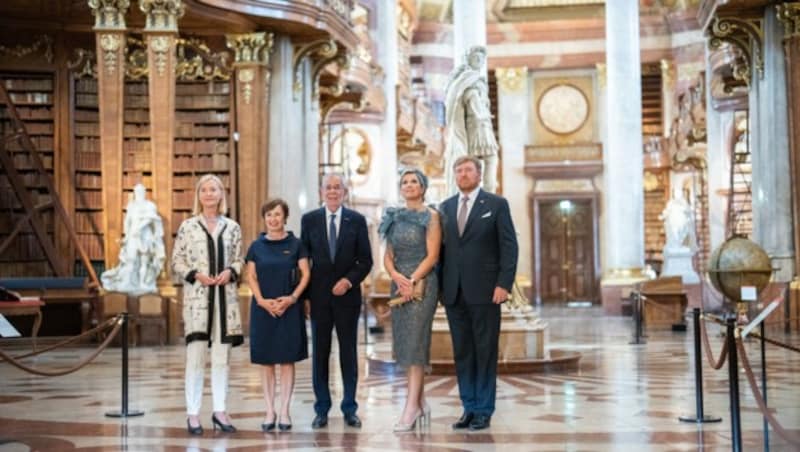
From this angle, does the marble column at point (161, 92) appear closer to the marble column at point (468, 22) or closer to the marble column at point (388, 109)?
the marble column at point (468, 22)

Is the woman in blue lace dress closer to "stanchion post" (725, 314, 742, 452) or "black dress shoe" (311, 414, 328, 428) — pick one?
"black dress shoe" (311, 414, 328, 428)

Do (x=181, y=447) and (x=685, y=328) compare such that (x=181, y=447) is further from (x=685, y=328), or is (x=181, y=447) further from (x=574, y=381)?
(x=685, y=328)

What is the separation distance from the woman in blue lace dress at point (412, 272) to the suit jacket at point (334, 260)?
0.31 metres

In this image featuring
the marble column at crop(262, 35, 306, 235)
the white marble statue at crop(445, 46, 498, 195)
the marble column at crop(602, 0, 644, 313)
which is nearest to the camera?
the white marble statue at crop(445, 46, 498, 195)

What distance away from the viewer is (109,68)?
1431cm

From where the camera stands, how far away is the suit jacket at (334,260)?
22.1 feet

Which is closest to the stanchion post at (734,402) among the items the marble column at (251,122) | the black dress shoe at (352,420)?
the black dress shoe at (352,420)

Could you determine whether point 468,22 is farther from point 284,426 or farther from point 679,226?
point 284,426

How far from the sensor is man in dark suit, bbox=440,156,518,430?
649cm

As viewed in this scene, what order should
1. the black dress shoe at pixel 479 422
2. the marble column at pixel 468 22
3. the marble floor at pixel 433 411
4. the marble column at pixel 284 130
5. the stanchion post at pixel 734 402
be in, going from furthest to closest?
1. the marble column at pixel 468 22
2. the marble column at pixel 284 130
3. the black dress shoe at pixel 479 422
4. the marble floor at pixel 433 411
5. the stanchion post at pixel 734 402

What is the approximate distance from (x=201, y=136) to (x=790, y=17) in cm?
853

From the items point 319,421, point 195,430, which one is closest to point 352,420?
point 319,421

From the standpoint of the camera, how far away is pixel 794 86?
1638cm

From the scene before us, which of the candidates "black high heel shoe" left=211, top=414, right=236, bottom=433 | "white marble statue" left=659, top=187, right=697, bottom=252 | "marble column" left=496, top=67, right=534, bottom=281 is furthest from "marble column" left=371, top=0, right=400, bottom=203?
"black high heel shoe" left=211, top=414, right=236, bottom=433
